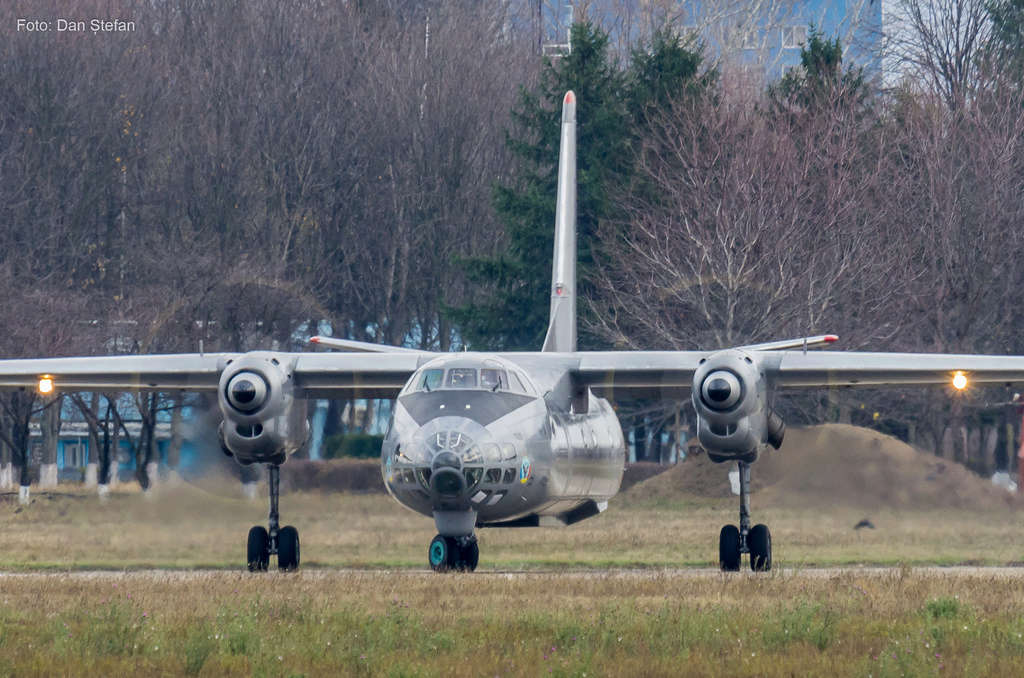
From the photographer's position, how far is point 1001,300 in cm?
4306

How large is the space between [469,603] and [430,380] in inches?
168

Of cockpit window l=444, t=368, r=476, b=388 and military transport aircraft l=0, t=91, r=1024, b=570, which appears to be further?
cockpit window l=444, t=368, r=476, b=388

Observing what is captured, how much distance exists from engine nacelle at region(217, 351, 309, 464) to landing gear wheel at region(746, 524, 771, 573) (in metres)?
6.24

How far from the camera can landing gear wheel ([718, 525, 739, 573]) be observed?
21.6 meters

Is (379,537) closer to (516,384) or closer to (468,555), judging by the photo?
(468,555)

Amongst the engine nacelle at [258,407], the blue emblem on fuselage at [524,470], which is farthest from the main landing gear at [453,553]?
the engine nacelle at [258,407]

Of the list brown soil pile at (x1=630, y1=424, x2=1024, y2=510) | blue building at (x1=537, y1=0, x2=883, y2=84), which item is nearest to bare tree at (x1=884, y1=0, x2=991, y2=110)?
blue building at (x1=537, y1=0, x2=883, y2=84)

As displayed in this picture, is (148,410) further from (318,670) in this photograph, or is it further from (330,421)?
(318,670)

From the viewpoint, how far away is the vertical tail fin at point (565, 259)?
24.4 metres

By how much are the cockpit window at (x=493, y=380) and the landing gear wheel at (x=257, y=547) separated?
4.52 meters

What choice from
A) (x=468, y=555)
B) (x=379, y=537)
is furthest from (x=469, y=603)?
(x=379, y=537)

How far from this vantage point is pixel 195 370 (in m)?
21.4

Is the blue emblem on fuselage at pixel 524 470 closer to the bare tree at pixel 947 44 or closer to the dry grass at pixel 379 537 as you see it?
the dry grass at pixel 379 537

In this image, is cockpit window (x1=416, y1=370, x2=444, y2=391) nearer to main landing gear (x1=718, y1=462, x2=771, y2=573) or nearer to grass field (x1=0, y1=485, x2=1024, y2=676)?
grass field (x1=0, y1=485, x2=1024, y2=676)
